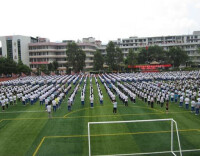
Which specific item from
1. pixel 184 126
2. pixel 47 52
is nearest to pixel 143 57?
pixel 47 52

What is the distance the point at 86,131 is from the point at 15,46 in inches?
2642

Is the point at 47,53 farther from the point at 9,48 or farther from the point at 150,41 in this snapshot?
the point at 150,41

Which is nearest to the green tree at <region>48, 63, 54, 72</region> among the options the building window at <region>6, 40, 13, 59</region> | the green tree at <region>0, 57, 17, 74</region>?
the green tree at <region>0, 57, 17, 74</region>

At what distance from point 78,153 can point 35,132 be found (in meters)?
4.45

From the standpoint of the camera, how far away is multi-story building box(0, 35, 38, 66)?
233 ft

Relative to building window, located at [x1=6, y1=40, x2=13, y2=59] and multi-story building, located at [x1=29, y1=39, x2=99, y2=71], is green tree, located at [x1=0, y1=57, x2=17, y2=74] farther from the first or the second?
building window, located at [x1=6, y1=40, x2=13, y2=59]

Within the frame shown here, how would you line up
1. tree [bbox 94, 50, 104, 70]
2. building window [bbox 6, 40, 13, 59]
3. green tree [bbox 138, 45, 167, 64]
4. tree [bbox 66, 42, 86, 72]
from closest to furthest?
tree [bbox 66, 42, 86, 72]
tree [bbox 94, 50, 104, 70]
green tree [bbox 138, 45, 167, 64]
building window [bbox 6, 40, 13, 59]

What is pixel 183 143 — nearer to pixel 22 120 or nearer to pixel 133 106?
pixel 133 106

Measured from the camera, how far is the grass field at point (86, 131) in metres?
10.4

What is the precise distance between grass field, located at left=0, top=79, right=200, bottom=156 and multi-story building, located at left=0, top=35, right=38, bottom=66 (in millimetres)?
57851

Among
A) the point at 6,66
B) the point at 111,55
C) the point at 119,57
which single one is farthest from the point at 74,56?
the point at 6,66

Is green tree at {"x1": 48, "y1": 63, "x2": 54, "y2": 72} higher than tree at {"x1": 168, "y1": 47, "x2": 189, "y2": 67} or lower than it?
lower

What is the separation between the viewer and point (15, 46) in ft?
234

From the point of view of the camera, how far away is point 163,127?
13.3 m
